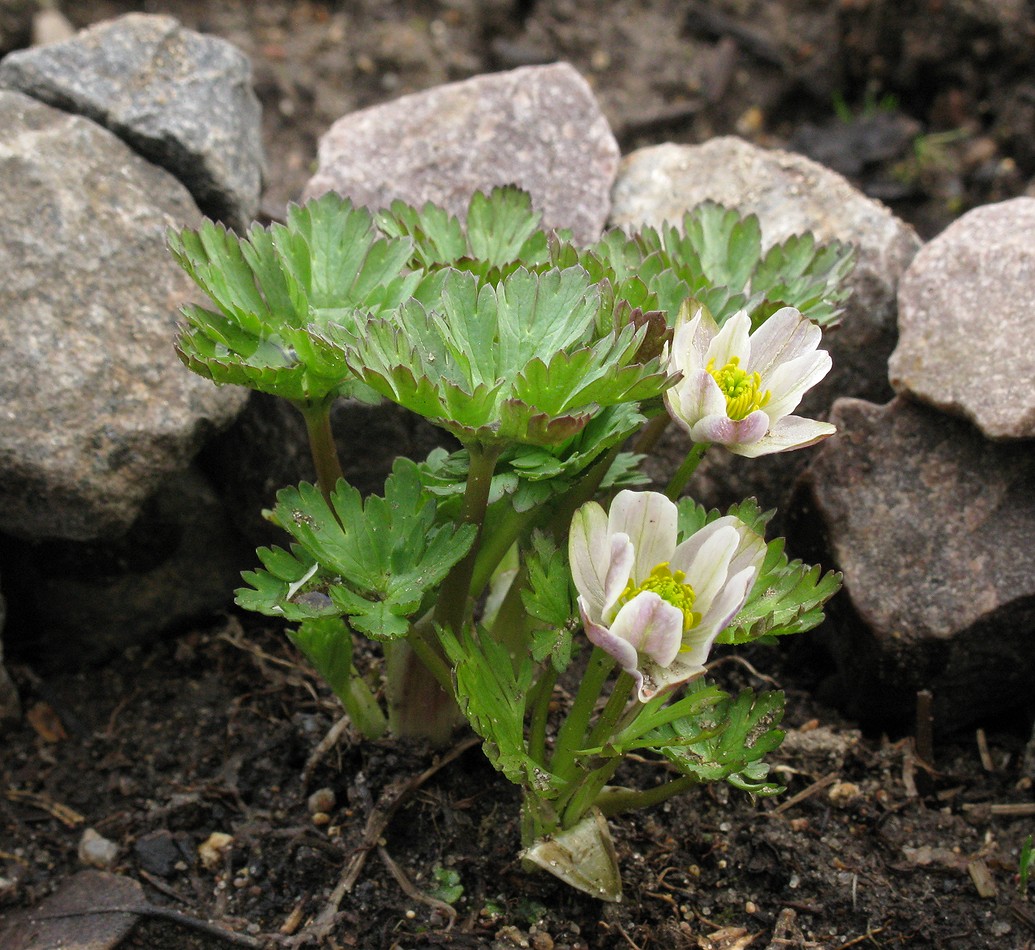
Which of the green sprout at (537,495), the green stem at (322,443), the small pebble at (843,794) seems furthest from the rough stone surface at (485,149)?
the small pebble at (843,794)

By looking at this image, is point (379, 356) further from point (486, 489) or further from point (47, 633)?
point (47, 633)

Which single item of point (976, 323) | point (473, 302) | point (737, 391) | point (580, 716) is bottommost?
point (580, 716)

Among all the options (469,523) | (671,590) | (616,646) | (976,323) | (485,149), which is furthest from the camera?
(485,149)

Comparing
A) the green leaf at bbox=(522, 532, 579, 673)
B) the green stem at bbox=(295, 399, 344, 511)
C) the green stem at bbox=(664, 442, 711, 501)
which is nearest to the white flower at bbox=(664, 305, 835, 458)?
the green stem at bbox=(664, 442, 711, 501)

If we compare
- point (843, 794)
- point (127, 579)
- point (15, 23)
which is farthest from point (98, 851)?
point (15, 23)

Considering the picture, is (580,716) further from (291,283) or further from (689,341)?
(291,283)

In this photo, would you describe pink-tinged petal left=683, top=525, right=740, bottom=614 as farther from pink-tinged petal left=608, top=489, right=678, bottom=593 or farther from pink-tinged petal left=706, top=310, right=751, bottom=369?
pink-tinged petal left=706, top=310, right=751, bottom=369
